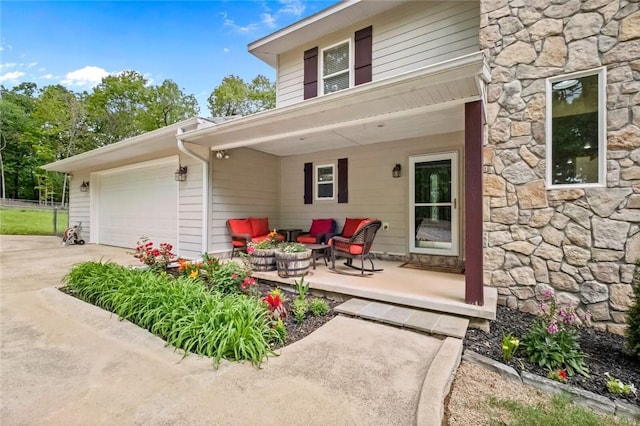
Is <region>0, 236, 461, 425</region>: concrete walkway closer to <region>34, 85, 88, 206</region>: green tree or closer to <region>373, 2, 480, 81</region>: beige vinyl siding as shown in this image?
<region>373, 2, 480, 81</region>: beige vinyl siding

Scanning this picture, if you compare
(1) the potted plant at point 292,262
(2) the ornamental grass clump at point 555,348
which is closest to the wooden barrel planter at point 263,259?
(1) the potted plant at point 292,262

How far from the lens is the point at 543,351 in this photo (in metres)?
2.46

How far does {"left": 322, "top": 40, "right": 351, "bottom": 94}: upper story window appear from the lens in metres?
6.30

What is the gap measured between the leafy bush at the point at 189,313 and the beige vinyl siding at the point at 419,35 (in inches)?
202

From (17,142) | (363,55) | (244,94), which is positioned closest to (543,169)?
(363,55)

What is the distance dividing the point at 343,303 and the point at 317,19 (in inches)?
221

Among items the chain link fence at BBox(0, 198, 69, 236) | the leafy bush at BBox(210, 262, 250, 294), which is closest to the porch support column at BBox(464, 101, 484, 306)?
the leafy bush at BBox(210, 262, 250, 294)

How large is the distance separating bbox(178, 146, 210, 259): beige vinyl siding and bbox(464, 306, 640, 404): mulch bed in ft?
16.6

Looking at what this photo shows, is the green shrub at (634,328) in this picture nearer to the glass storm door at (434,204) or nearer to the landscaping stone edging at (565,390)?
the landscaping stone edging at (565,390)

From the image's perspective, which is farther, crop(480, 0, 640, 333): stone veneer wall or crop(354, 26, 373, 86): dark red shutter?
crop(354, 26, 373, 86): dark red shutter

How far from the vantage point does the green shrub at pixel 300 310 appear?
3184 millimetres

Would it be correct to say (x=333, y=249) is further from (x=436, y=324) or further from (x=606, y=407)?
(x=606, y=407)

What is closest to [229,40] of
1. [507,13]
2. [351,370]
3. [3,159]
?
[507,13]

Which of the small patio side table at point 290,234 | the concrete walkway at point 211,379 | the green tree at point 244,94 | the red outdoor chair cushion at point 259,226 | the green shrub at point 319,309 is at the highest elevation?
the green tree at point 244,94
